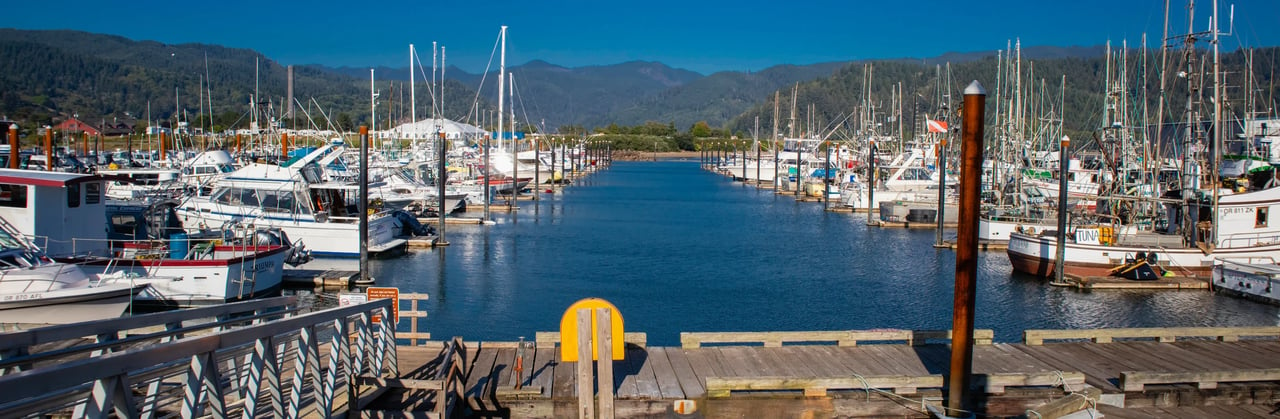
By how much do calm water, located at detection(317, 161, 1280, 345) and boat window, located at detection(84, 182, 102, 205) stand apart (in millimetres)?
8606

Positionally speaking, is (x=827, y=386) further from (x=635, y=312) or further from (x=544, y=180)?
(x=544, y=180)

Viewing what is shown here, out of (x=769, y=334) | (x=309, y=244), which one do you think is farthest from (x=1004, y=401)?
(x=309, y=244)

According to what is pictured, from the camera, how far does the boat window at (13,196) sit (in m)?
20.6

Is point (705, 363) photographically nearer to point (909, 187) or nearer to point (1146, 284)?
point (1146, 284)

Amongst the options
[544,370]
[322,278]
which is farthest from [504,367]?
[322,278]

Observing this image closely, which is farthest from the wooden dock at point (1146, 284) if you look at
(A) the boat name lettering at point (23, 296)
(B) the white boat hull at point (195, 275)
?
(A) the boat name lettering at point (23, 296)

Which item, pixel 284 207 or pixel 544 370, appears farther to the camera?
pixel 284 207

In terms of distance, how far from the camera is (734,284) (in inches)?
1278

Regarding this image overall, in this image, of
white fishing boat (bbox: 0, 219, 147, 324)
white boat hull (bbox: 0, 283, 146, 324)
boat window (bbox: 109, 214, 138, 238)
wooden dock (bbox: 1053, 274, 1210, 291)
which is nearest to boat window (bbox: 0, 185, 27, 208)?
white fishing boat (bbox: 0, 219, 147, 324)

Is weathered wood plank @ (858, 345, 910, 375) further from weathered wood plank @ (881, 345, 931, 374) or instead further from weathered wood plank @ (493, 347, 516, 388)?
weathered wood plank @ (493, 347, 516, 388)

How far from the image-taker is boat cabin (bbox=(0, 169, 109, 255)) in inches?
811

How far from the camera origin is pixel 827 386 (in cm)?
1187

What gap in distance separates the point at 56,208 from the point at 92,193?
1306 mm

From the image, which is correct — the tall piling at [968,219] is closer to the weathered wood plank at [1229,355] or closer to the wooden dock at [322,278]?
the weathered wood plank at [1229,355]
